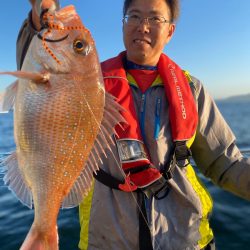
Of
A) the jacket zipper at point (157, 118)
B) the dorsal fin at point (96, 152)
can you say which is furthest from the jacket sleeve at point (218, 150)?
the dorsal fin at point (96, 152)

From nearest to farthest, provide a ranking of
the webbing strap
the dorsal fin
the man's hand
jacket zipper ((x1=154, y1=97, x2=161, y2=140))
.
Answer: the man's hand, the dorsal fin, the webbing strap, jacket zipper ((x1=154, y1=97, x2=161, y2=140))

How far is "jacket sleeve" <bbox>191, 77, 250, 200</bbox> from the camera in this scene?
11.2 feet

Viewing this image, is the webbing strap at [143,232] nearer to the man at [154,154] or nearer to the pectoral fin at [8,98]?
the man at [154,154]

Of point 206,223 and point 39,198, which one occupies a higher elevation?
point 39,198

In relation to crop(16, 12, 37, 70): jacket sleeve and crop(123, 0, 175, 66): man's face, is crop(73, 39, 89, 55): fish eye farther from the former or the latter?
crop(123, 0, 175, 66): man's face

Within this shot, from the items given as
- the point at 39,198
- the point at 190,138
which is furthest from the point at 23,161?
the point at 190,138

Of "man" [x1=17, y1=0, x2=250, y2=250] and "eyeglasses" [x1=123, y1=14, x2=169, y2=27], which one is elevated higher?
"eyeglasses" [x1=123, y1=14, x2=169, y2=27]

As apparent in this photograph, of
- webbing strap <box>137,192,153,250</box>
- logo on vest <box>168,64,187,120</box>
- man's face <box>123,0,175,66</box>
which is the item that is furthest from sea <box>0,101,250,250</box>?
man's face <box>123,0,175,66</box>

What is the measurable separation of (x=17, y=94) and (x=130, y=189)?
50.8 inches

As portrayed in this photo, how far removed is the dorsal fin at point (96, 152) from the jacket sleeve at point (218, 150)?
1.49 metres

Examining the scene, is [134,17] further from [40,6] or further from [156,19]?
[40,6]

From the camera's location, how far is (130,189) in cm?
282

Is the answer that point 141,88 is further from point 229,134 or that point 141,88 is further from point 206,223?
point 206,223

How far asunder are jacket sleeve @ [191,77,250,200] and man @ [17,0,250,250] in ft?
0.03
